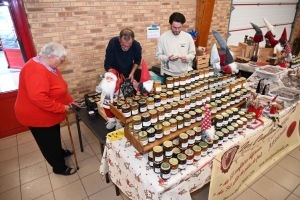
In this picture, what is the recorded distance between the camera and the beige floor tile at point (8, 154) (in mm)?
2801

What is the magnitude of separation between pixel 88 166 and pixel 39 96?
1296mm

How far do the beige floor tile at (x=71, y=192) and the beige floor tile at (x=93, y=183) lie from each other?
57 millimetres

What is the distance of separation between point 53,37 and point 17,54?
3.18ft

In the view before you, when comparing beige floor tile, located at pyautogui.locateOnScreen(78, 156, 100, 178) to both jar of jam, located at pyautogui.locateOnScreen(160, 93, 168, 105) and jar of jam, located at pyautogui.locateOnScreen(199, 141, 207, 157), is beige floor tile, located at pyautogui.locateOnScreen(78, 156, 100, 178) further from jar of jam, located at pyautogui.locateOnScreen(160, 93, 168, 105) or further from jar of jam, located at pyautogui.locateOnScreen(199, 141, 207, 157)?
jar of jam, located at pyautogui.locateOnScreen(199, 141, 207, 157)

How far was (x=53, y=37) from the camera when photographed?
3.04 meters

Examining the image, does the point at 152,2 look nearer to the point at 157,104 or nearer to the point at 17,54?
the point at 17,54

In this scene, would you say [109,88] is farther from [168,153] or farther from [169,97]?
[168,153]

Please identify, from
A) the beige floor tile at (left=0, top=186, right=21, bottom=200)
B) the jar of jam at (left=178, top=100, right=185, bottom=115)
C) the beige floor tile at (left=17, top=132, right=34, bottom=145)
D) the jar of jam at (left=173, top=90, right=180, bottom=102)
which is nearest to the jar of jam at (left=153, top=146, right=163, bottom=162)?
the jar of jam at (left=178, top=100, right=185, bottom=115)

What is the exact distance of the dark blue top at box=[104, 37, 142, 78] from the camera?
8.80 feet

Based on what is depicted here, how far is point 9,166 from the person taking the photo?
8.71 feet

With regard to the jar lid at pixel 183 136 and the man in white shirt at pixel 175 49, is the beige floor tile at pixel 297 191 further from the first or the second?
the man in white shirt at pixel 175 49

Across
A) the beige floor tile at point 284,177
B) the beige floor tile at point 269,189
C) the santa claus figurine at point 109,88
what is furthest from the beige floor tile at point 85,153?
the beige floor tile at point 284,177

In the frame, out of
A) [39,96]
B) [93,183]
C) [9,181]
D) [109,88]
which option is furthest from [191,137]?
[9,181]

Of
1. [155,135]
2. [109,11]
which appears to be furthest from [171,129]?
[109,11]
